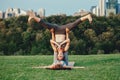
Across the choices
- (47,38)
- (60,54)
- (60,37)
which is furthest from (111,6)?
(60,54)

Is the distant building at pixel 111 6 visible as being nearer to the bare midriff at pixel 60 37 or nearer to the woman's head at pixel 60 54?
the bare midriff at pixel 60 37

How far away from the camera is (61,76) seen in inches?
434

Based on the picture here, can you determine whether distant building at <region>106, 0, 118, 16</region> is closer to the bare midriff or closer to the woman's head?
the bare midriff

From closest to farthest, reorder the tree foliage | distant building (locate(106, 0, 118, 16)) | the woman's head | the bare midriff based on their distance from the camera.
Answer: the woman's head < the bare midriff < the tree foliage < distant building (locate(106, 0, 118, 16))

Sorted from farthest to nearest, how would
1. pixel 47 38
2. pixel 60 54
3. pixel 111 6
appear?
pixel 111 6, pixel 47 38, pixel 60 54

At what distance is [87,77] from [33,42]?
2346 centimetres

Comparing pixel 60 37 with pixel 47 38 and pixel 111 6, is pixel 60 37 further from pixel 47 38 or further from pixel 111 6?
pixel 111 6

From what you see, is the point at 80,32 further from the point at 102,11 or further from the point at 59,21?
the point at 102,11

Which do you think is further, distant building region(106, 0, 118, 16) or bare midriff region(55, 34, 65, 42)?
distant building region(106, 0, 118, 16)

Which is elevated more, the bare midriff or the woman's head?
the bare midriff

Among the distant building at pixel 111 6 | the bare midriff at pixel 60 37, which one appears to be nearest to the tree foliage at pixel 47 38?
the bare midriff at pixel 60 37

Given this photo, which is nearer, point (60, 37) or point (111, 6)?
point (60, 37)

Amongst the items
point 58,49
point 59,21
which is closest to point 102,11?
point 59,21

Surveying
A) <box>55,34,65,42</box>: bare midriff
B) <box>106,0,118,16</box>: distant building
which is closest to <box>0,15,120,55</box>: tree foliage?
<box>55,34,65,42</box>: bare midriff
